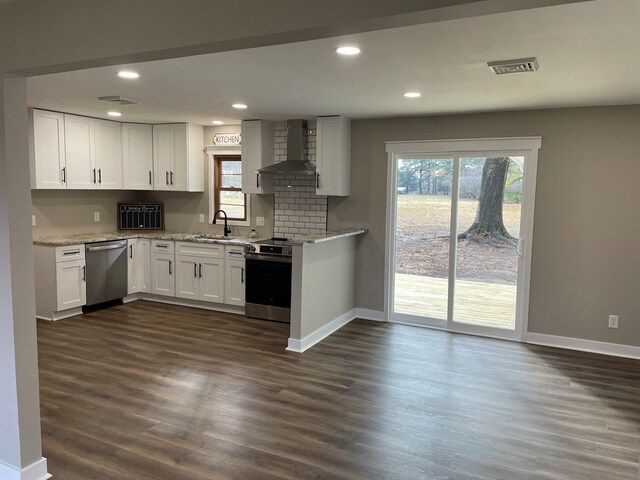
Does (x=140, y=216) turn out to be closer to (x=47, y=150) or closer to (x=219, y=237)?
(x=219, y=237)

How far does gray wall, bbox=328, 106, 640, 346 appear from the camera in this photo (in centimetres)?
461

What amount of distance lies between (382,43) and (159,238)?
178 inches

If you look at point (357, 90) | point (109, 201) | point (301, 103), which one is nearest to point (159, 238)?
point (109, 201)

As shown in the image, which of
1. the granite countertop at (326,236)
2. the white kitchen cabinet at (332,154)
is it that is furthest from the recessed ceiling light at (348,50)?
the white kitchen cabinet at (332,154)

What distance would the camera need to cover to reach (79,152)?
5.93 m

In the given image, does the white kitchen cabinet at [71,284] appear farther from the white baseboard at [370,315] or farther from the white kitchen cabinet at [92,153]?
the white baseboard at [370,315]

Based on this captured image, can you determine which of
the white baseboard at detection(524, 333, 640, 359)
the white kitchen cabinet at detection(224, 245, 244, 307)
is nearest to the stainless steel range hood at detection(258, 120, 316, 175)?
the white kitchen cabinet at detection(224, 245, 244, 307)

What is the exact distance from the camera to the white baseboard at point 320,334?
183 inches

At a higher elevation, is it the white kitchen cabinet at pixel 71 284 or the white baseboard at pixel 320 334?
the white kitchen cabinet at pixel 71 284

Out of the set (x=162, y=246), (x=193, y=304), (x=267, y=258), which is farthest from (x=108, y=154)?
(x=267, y=258)

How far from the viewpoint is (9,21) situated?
7.49 ft

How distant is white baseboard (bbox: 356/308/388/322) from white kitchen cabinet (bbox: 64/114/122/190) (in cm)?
361

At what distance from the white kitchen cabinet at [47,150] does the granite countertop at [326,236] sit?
9.89ft

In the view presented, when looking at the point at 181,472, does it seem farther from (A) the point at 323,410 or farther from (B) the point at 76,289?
(B) the point at 76,289
